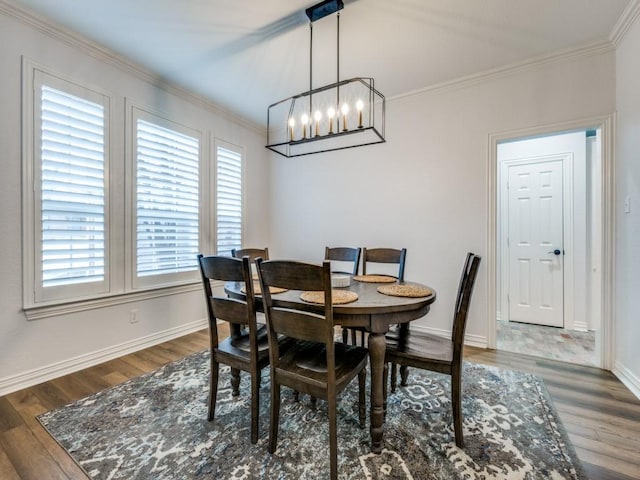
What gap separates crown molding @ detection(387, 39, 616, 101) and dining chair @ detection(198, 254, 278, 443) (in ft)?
9.27

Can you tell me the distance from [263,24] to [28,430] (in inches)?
120

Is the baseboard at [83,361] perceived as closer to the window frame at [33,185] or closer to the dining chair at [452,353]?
the window frame at [33,185]

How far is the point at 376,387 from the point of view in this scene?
1474 mm

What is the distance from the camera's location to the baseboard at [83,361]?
2.04 meters

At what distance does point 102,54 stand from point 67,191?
1.24 m

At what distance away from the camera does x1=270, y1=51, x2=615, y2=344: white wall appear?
2529 mm

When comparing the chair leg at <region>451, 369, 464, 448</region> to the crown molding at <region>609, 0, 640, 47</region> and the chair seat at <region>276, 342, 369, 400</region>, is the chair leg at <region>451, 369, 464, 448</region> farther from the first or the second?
the crown molding at <region>609, 0, 640, 47</region>

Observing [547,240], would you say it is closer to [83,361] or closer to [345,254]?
[345,254]

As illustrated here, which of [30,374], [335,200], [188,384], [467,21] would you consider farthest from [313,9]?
[30,374]

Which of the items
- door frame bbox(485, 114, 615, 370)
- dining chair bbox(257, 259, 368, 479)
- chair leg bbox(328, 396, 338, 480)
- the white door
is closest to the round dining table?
dining chair bbox(257, 259, 368, 479)

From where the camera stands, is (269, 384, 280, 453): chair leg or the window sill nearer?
(269, 384, 280, 453): chair leg

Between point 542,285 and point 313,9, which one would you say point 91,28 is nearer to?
point 313,9

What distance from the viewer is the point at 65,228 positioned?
7.44 feet

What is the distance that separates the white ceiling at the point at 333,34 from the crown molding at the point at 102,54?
61mm
